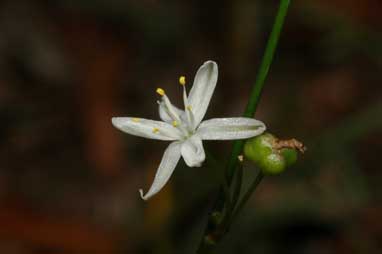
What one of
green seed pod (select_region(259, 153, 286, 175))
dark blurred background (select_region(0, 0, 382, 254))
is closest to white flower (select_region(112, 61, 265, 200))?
green seed pod (select_region(259, 153, 286, 175))

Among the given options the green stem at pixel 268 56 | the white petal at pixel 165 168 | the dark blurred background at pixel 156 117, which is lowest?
the dark blurred background at pixel 156 117

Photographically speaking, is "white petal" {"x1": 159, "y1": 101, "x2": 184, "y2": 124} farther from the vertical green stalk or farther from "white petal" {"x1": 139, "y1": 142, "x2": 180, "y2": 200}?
the vertical green stalk

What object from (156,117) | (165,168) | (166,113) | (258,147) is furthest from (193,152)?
(156,117)

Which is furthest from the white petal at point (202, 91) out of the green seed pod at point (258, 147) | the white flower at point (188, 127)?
the green seed pod at point (258, 147)

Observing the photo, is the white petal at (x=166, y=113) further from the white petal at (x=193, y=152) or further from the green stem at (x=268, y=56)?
the green stem at (x=268, y=56)

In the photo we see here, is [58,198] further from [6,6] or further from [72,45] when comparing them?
[6,6]

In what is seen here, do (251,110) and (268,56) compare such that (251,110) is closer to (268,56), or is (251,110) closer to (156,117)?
(268,56)

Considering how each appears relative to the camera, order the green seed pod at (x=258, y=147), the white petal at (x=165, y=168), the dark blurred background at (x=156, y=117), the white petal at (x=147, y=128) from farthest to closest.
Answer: the dark blurred background at (x=156, y=117) → the white petal at (x=147, y=128) → the white petal at (x=165, y=168) → the green seed pod at (x=258, y=147)
